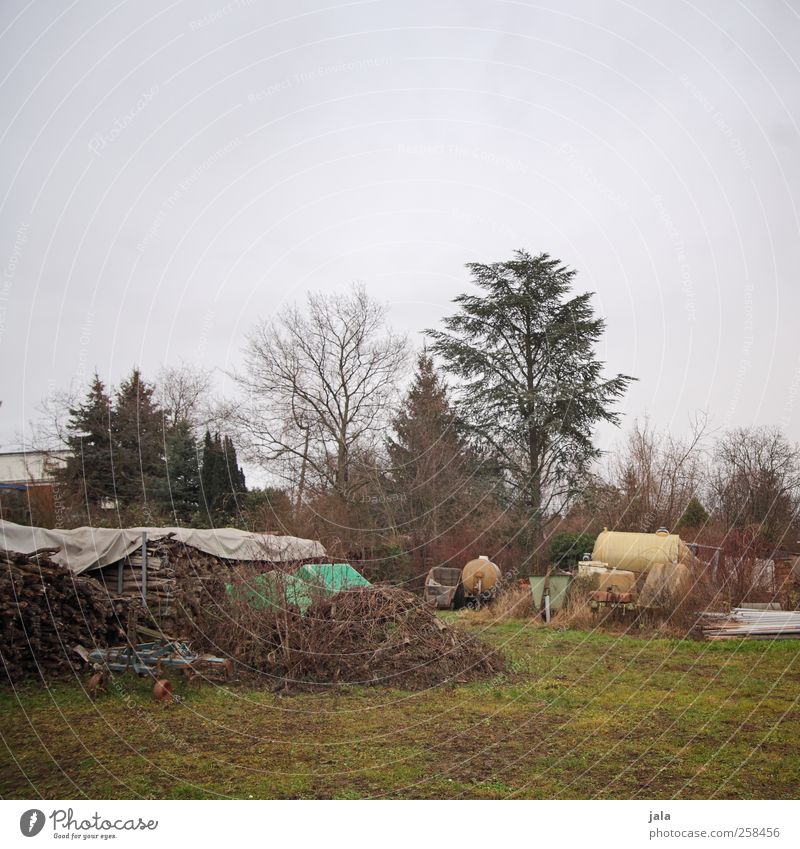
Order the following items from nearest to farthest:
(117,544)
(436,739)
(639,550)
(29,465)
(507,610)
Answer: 1. (436,739)
2. (117,544)
3. (507,610)
4. (639,550)
5. (29,465)

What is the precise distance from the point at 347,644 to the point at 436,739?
11.9 ft

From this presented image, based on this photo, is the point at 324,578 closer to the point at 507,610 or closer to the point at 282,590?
the point at 282,590

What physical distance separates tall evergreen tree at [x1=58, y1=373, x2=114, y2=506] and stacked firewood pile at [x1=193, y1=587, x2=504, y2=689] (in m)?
16.4

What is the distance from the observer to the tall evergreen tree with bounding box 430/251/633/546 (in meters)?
24.2

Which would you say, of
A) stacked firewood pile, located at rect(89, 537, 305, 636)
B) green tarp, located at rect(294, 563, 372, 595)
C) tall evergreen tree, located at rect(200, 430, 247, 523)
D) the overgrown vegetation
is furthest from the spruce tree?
tall evergreen tree, located at rect(200, 430, 247, 523)

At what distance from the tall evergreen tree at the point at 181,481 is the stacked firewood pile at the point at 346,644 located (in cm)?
1561

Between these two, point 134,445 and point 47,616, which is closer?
point 47,616

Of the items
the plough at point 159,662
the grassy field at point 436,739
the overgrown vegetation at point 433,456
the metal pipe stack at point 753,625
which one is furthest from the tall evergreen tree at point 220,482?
the metal pipe stack at point 753,625

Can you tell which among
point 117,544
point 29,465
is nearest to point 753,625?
point 117,544

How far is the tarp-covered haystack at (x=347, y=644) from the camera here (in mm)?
10617

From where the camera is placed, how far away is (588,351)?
24.6m

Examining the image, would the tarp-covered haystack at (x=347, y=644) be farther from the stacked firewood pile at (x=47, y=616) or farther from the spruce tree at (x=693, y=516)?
the spruce tree at (x=693, y=516)

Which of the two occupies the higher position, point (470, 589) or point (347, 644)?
point (347, 644)

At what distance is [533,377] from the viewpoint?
81.5 feet
